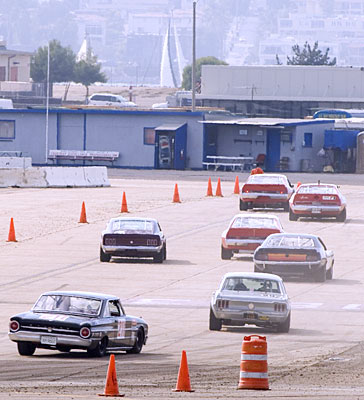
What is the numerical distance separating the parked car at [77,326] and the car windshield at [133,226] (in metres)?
12.2

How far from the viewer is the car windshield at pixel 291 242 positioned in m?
28.9

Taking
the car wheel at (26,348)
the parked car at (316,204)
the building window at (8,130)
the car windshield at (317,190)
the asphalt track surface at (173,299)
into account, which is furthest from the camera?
the building window at (8,130)

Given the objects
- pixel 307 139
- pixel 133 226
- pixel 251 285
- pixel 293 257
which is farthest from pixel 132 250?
pixel 307 139

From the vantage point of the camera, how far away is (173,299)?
2578cm

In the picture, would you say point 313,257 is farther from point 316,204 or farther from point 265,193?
point 265,193

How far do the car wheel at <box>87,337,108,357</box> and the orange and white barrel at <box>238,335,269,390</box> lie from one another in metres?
3.57

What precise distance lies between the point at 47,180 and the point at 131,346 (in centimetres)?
3919

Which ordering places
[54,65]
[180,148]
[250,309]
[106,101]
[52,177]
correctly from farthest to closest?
[54,65] → [106,101] → [180,148] → [52,177] → [250,309]

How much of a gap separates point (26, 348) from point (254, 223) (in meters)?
15.2

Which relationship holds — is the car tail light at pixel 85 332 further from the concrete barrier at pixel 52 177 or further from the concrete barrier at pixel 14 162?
the concrete barrier at pixel 14 162

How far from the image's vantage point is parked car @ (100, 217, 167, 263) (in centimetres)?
3162

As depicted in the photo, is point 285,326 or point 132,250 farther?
point 132,250

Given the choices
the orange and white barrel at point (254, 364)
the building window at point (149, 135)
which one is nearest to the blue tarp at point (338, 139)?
the building window at point (149, 135)

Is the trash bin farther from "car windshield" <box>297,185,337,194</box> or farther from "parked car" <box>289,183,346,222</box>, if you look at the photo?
"parked car" <box>289,183,346,222</box>
